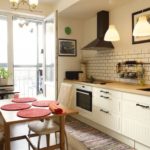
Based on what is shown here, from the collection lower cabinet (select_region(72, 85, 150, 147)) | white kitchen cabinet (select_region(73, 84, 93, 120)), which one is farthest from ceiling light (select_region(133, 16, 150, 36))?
white kitchen cabinet (select_region(73, 84, 93, 120))

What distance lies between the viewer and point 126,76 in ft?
10.9

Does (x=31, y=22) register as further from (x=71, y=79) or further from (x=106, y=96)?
(x=106, y=96)

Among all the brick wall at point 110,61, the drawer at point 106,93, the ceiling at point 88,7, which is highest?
the ceiling at point 88,7

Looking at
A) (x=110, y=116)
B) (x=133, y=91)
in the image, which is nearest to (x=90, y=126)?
(x=110, y=116)

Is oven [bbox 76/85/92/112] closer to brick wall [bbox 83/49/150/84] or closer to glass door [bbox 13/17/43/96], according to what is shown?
brick wall [bbox 83/49/150/84]

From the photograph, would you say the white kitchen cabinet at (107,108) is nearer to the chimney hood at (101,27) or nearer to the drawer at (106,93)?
the drawer at (106,93)

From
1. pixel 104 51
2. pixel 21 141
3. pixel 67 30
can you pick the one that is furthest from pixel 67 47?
pixel 21 141

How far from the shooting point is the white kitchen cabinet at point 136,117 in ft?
7.72

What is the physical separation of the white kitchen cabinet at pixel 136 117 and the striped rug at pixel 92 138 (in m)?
0.24

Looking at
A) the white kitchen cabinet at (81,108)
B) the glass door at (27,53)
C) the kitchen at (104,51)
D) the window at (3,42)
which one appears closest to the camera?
the kitchen at (104,51)

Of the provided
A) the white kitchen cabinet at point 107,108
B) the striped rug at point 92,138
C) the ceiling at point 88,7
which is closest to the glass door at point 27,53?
the ceiling at point 88,7

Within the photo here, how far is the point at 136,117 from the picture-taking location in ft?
8.21

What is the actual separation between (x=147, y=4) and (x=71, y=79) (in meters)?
2.19

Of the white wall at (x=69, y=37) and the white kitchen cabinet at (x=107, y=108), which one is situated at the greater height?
the white wall at (x=69, y=37)
